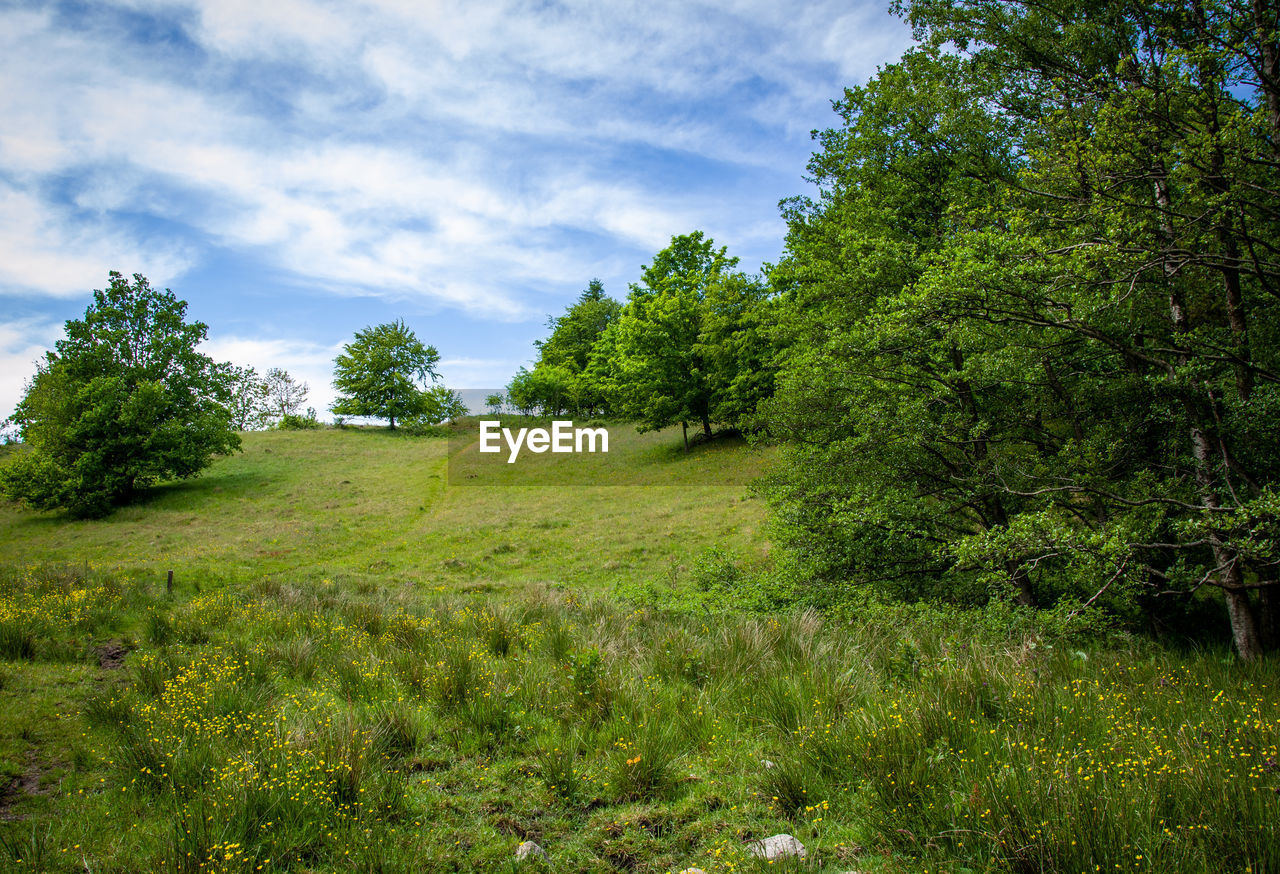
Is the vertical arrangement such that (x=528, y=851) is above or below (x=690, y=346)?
below

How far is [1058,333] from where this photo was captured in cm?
870

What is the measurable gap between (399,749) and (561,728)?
4.49ft

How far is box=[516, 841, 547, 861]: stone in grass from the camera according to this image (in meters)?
3.57

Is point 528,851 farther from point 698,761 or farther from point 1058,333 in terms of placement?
point 1058,333

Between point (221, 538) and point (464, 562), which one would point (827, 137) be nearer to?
point (464, 562)

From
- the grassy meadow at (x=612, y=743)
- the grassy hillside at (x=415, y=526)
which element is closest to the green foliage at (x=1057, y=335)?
the grassy meadow at (x=612, y=743)

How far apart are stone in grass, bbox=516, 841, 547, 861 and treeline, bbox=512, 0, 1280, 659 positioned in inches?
242

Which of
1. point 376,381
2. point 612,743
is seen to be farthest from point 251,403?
point 612,743

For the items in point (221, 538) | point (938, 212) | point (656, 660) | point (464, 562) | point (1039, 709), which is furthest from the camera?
point (221, 538)

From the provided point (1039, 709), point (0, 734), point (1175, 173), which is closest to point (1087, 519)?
point (1175, 173)

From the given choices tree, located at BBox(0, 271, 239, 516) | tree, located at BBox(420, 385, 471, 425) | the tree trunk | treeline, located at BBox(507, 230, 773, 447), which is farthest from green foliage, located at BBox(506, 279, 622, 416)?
the tree trunk

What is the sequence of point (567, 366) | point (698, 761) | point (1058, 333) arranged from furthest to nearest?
1. point (567, 366)
2. point (1058, 333)
3. point (698, 761)

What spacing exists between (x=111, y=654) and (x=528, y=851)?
885 cm

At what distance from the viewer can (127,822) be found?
13.3 feet
